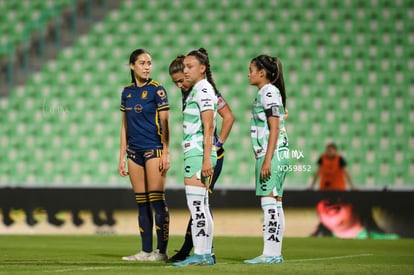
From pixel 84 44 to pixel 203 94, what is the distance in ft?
35.0

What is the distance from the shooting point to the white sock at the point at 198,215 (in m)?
7.05

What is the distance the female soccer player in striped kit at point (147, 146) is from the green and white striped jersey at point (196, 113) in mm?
891

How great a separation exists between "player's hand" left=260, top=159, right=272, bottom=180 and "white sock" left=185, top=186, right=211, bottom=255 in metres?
0.51

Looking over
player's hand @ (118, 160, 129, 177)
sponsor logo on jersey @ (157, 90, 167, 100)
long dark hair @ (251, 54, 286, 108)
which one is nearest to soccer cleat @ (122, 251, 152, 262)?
player's hand @ (118, 160, 129, 177)

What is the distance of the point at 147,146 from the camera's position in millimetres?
8047

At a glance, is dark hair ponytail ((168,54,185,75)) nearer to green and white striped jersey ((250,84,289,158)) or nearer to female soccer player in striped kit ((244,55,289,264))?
female soccer player in striped kit ((244,55,289,264))

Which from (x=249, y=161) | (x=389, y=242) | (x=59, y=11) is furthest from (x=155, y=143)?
(x=59, y=11)

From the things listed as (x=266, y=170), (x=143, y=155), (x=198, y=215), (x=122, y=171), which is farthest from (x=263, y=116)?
(x=122, y=171)

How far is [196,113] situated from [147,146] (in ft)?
3.43

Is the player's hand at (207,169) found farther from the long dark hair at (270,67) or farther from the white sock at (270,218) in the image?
the long dark hair at (270,67)

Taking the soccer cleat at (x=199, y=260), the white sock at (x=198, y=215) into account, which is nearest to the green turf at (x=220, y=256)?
the soccer cleat at (x=199, y=260)

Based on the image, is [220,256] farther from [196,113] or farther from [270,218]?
[196,113]

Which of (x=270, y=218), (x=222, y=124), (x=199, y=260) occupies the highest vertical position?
(x=222, y=124)

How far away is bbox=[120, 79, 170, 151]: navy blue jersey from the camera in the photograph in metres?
8.05
